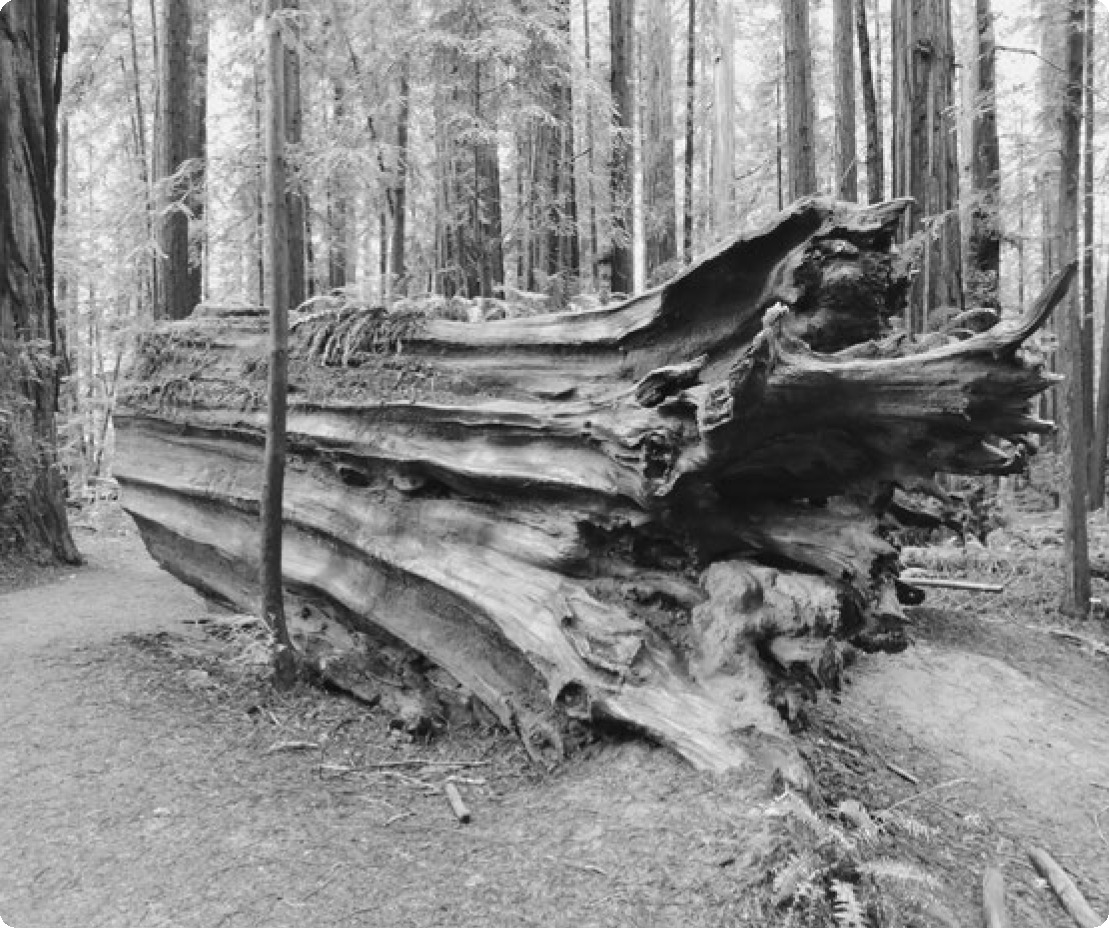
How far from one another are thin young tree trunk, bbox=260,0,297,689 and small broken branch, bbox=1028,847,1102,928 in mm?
4279

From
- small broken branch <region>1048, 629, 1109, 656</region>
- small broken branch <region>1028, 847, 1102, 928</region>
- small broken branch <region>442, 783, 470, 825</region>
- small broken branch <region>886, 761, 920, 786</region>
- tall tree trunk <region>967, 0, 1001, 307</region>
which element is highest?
tall tree trunk <region>967, 0, 1001, 307</region>

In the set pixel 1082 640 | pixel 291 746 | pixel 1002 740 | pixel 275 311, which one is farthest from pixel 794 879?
pixel 1082 640

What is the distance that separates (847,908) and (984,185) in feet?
37.2

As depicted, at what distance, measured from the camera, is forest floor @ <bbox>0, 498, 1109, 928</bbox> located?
110 inches

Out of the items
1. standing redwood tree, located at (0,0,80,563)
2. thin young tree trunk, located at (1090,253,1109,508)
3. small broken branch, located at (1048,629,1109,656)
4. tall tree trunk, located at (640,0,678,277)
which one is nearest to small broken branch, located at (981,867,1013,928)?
small broken branch, located at (1048,629,1109,656)

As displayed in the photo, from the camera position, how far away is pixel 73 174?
26141 mm

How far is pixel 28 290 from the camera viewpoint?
28.5 feet

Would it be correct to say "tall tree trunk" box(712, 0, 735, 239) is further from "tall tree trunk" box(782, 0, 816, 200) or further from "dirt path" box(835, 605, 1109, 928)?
"dirt path" box(835, 605, 1109, 928)

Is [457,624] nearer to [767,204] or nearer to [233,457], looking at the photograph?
[233,457]

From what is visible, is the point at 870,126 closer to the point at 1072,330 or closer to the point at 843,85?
the point at 843,85

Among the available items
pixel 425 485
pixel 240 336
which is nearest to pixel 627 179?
pixel 240 336

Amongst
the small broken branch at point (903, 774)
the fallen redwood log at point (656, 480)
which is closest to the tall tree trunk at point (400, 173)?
the fallen redwood log at point (656, 480)

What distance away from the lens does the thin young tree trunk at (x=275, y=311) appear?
14.0ft

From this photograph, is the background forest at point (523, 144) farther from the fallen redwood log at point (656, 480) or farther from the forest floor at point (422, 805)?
the forest floor at point (422, 805)
